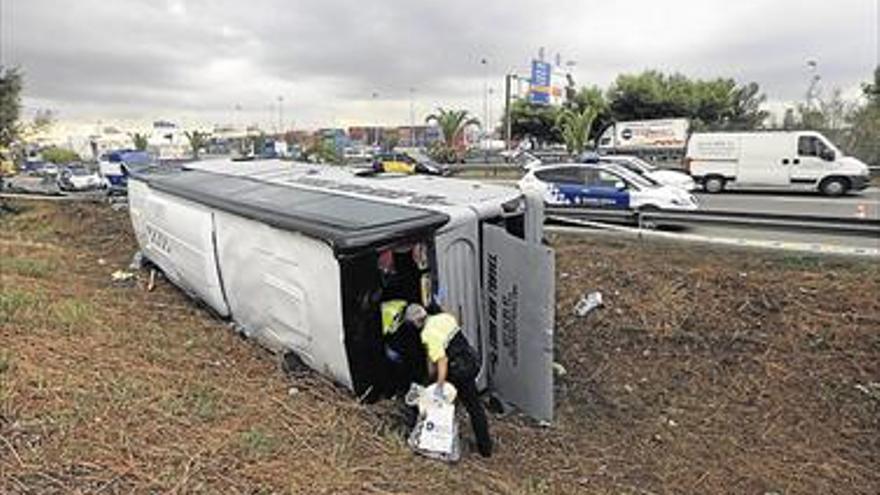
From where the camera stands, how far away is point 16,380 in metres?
4.75

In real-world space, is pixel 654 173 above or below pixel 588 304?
above

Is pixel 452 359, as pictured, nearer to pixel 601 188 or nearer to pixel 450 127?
pixel 601 188

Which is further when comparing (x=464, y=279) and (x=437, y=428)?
(x=464, y=279)

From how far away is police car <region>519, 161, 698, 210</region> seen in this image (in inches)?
579

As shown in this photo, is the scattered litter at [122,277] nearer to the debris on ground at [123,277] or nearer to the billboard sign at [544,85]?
the debris on ground at [123,277]

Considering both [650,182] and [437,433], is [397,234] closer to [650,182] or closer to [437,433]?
[437,433]

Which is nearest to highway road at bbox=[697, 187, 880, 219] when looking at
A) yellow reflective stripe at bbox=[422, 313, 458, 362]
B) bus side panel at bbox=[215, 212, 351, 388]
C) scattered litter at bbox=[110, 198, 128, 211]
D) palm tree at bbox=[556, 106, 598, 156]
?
bus side panel at bbox=[215, 212, 351, 388]

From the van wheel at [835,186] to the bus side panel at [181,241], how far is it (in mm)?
21739

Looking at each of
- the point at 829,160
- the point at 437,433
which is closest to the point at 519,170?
the point at 829,160

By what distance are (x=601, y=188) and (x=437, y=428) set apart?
38.4 feet

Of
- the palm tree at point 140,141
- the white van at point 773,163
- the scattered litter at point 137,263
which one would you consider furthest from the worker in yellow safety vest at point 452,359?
the palm tree at point 140,141

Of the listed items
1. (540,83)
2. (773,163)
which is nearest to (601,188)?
(773,163)

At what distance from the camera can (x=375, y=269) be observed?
16.4ft

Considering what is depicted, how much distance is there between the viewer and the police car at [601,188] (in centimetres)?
1471
